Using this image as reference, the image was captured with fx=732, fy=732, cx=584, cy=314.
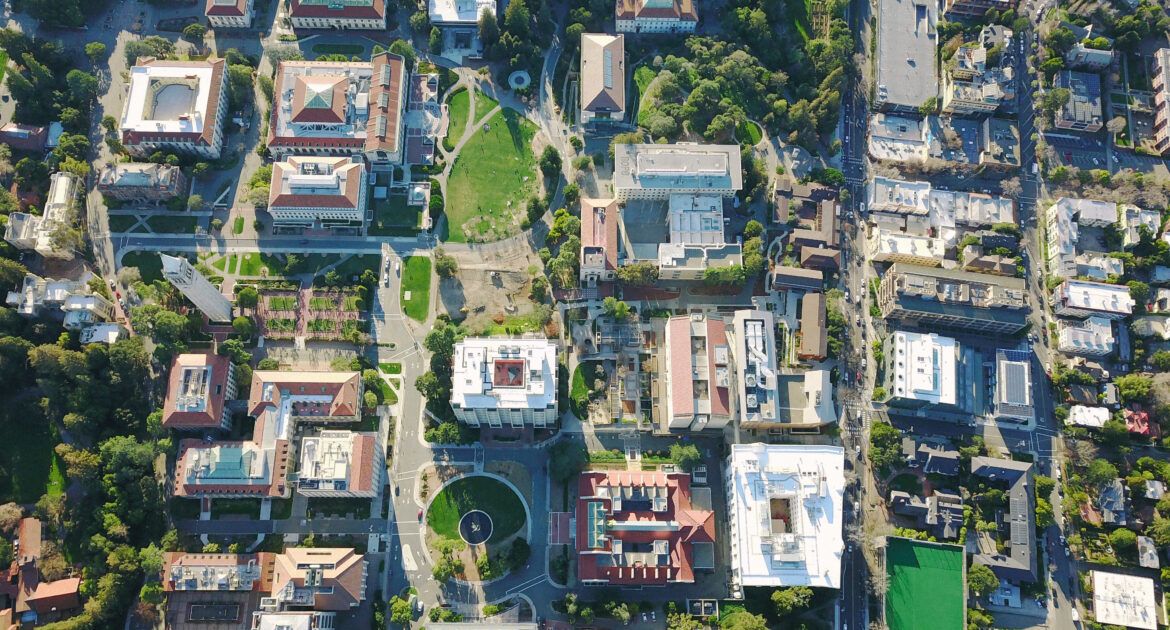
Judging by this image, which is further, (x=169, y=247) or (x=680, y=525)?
(x=169, y=247)

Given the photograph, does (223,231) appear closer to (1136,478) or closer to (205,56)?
(205,56)

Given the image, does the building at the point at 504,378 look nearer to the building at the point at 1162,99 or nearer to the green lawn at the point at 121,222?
the green lawn at the point at 121,222

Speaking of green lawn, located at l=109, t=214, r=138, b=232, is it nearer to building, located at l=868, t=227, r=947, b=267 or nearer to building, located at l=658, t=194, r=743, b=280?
building, located at l=658, t=194, r=743, b=280

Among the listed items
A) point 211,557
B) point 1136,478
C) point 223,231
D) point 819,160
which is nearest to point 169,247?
point 223,231

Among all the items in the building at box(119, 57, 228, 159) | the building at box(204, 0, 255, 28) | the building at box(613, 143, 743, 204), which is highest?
the building at box(204, 0, 255, 28)

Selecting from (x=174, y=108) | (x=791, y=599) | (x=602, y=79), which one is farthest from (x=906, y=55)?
(x=174, y=108)

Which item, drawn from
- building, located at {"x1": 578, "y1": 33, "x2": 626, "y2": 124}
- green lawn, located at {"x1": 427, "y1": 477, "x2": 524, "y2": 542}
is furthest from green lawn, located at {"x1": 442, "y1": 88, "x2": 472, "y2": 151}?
green lawn, located at {"x1": 427, "y1": 477, "x2": 524, "y2": 542}
